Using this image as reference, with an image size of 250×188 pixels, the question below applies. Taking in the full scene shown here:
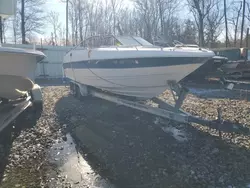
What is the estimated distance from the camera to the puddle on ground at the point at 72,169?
349cm

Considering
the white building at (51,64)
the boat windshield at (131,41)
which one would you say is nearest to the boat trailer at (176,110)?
the boat windshield at (131,41)

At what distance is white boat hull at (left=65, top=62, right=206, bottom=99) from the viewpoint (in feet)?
18.5

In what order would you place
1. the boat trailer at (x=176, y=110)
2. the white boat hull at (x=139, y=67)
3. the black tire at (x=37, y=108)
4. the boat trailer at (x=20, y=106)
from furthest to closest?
1. the black tire at (x=37, y=108)
2. the boat trailer at (x=20, y=106)
3. the white boat hull at (x=139, y=67)
4. the boat trailer at (x=176, y=110)

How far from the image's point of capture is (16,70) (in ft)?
17.6

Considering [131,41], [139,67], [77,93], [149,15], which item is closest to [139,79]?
[139,67]

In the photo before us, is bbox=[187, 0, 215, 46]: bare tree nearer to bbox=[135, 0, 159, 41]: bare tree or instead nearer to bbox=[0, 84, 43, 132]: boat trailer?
bbox=[135, 0, 159, 41]: bare tree

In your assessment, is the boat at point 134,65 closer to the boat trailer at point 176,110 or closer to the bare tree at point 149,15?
the boat trailer at point 176,110

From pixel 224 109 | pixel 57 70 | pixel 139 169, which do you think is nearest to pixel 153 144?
pixel 139 169

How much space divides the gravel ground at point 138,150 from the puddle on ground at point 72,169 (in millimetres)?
77

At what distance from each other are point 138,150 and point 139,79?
6.79ft

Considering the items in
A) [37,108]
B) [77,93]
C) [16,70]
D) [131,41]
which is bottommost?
[37,108]

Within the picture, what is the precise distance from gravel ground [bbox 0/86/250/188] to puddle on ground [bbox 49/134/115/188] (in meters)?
0.08

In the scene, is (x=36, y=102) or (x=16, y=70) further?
(x=36, y=102)

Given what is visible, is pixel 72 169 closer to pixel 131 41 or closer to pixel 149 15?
pixel 131 41
